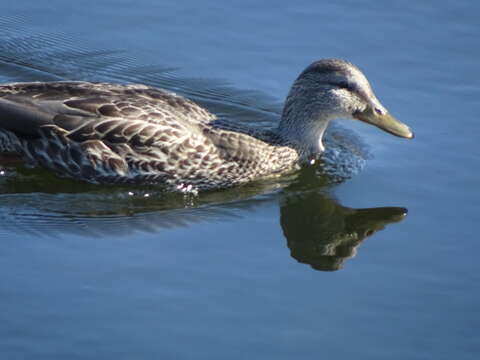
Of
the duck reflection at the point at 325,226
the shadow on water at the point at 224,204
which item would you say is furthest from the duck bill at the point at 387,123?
the duck reflection at the point at 325,226

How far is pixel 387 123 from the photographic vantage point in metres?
12.9

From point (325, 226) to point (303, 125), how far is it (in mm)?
1781

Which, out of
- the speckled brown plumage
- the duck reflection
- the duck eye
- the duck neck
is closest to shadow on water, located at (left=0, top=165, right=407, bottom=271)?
the duck reflection

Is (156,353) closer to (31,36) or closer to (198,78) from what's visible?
(198,78)

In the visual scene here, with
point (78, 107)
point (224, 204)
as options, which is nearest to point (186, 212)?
point (224, 204)

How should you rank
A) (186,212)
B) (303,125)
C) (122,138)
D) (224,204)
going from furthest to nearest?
(303,125), (122,138), (224,204), (186,212)

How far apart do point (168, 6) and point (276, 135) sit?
3.47 m

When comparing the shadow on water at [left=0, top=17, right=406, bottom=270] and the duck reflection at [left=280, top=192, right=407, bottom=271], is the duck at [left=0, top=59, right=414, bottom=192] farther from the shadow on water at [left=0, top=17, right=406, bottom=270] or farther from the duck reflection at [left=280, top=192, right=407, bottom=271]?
the duck reflection at [left=280, top=192, right=407, bottom=271]

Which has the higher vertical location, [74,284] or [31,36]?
[31,36]

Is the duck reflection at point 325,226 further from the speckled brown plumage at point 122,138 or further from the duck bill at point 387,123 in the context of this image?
the duck bill at point 387,123

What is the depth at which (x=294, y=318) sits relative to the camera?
32.6 ft

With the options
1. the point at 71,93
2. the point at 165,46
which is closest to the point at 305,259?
the point at 71,93

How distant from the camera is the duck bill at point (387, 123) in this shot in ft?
42.3

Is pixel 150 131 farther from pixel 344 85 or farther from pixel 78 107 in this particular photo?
pixel 344 85
